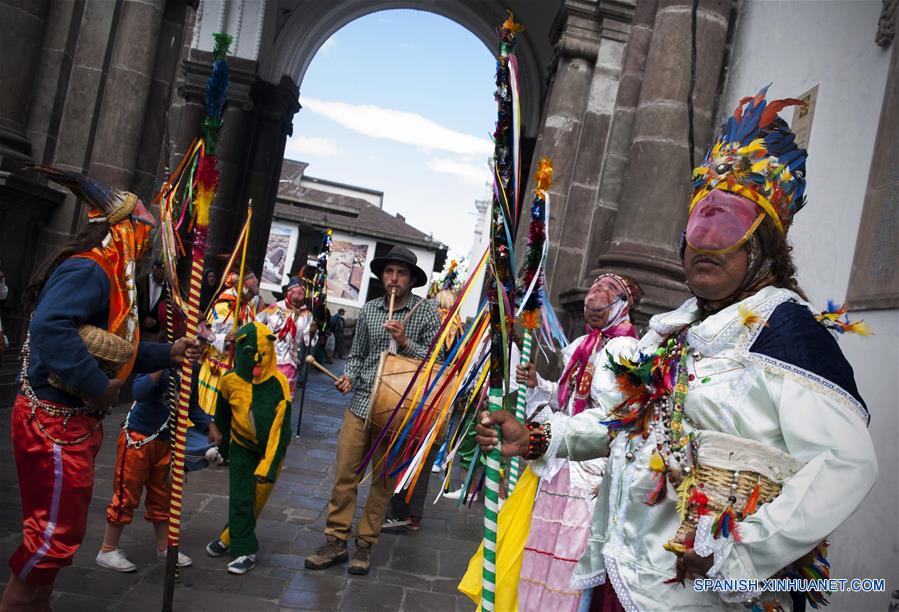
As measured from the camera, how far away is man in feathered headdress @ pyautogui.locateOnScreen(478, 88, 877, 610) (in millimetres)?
1670

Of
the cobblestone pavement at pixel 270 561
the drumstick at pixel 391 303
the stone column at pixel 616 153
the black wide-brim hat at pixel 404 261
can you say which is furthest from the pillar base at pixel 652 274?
the cobblestone pavement at pixel 270 561

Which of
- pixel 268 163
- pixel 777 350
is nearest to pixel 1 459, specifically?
pixel 777 350

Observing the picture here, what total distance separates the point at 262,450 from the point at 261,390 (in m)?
0.37

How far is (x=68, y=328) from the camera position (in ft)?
9.91

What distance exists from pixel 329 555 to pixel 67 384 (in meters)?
2.35

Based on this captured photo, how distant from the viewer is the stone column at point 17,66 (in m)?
6.74

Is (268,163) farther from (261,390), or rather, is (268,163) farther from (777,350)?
(777,350)

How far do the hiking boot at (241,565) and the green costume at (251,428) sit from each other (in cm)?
3

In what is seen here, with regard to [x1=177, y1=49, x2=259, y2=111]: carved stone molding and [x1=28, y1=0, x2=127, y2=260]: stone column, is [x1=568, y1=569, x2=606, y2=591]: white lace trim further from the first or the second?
[x1=177, y1=49, x2=259, y2=111]: carved stone molding

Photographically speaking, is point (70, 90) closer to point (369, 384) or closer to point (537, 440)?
point (369, 384)

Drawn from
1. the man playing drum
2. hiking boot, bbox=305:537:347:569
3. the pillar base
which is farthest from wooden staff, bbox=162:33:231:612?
the pillar base

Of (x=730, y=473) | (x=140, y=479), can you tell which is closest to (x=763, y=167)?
(x=730, y=473)

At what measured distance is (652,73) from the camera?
623 centimetres

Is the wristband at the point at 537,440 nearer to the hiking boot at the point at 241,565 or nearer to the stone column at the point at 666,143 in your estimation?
the hiking boot at the point at 241,565
